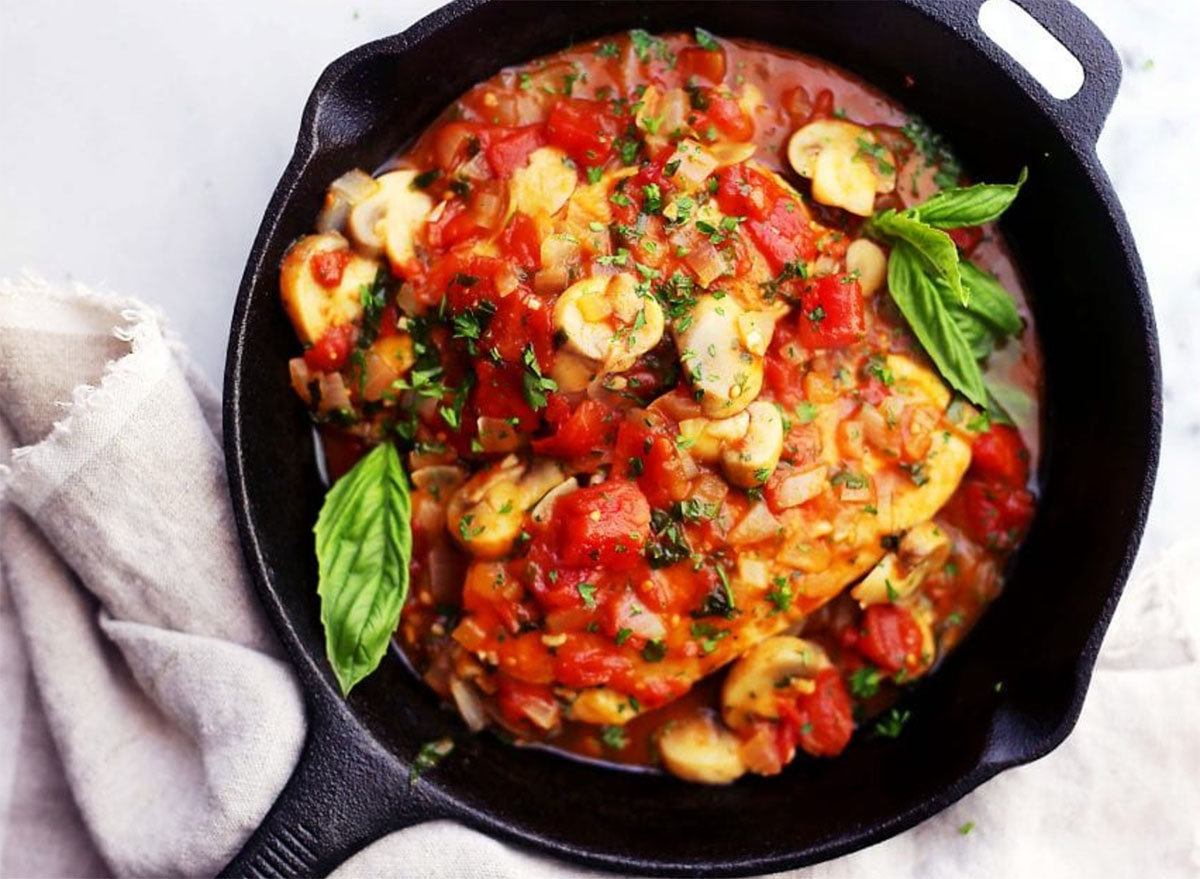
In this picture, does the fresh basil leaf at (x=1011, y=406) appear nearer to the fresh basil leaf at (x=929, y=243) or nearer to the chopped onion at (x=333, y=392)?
the fresh basil leaf at (x=929, y=243)

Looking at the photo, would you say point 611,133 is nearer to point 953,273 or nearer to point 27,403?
point 953,273

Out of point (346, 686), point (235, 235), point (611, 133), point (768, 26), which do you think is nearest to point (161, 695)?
point (346, 686)

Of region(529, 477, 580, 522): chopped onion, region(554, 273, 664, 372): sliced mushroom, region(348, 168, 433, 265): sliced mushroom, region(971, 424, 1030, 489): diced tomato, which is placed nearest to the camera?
region(554, 273, 664, 372): sliced mushroom

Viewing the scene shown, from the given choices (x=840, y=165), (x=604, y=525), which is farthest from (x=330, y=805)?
(x=840, y=165)

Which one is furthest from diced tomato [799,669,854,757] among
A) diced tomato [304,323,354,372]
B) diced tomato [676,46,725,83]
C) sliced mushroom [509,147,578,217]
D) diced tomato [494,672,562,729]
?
diced tomato [676,46,725,83]

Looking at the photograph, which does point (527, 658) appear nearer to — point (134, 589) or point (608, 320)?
point (608, 320)

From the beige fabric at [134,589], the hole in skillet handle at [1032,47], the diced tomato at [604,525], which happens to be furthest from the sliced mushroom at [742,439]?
the hole in skillet handle at [1032,47]

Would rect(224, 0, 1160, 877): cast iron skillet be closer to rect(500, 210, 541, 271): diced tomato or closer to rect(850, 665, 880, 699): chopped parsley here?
rect(850, 665, 880, 699): chopped parsley
